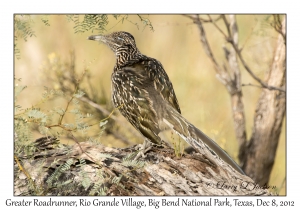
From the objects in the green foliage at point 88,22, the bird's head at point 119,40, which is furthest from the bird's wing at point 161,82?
the green foliage at point 88,22

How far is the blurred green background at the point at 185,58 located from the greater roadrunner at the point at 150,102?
3.25 ft

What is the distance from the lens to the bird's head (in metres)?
6.86

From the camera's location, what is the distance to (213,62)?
773 centimetres

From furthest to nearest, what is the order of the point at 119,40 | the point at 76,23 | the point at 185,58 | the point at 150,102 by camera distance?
the point at 185,58
the point at 119,40
the point at 150,102
the point at 76,23

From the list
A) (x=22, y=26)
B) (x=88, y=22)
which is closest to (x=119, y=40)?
(x=88, y=22)

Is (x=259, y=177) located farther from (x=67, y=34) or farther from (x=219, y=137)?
(x=67, y=34)

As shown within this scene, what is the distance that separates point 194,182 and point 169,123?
72cm

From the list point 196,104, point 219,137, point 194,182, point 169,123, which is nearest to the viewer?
point 194,182

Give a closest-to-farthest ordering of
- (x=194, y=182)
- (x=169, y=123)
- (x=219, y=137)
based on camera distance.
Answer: (x=194, y=182), (x=169, y=123), (x=219, y=137)

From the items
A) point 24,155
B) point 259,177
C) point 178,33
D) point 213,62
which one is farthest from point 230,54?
point 24,155

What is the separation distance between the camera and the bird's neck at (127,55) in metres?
6.72

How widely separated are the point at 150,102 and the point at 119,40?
1419 millimetres

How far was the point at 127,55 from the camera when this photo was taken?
679 centimetres

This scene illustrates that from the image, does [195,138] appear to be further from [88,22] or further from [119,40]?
[119,40]
